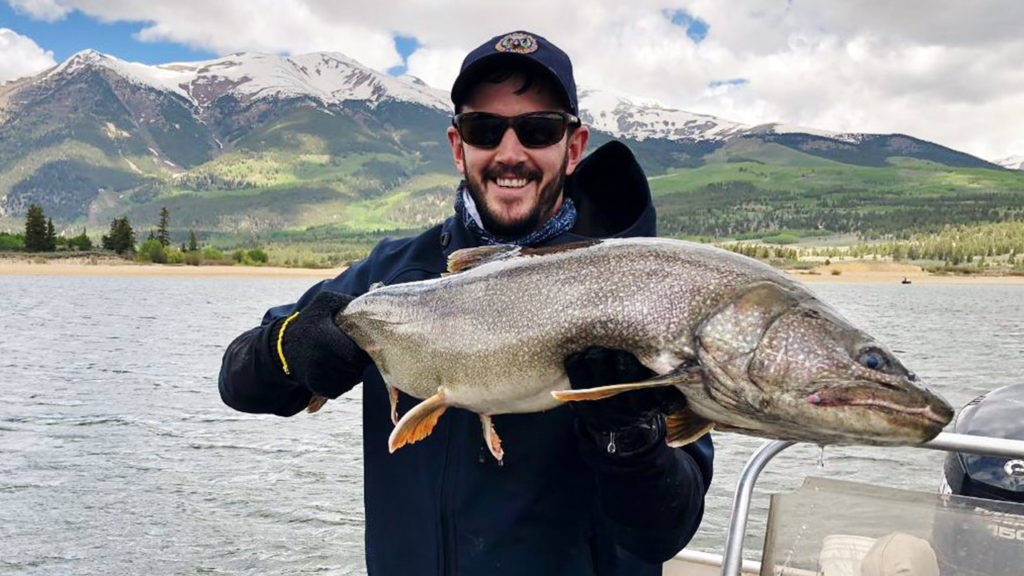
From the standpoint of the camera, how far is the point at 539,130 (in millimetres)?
3645

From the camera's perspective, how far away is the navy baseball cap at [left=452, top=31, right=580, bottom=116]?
359cm

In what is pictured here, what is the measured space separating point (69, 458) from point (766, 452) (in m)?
15.5

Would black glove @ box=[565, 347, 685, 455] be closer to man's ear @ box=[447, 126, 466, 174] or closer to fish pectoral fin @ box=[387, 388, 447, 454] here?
fish pectoral fin @ box=[387, 388, 447, 454]

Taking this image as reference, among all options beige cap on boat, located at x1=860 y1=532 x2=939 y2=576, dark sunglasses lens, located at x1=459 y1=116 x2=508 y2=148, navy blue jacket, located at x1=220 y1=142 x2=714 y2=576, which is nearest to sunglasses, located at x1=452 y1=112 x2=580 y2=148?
dark sunglasses lens, located at x1=459 y1=116 x2=508 y2=148

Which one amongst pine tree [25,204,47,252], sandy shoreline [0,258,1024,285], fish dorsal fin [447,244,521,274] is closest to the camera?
fish dorsal fin [447,244,521,274]

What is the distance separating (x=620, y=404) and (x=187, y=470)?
14.2 meters

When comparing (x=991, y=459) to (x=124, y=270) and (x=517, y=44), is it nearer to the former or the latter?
(x=517, y=44)

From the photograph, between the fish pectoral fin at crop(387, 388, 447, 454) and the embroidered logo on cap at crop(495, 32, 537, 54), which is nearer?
the fish pectoral fin at crop(387, 388, 447, 454)

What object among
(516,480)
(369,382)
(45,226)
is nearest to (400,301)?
(369,382)

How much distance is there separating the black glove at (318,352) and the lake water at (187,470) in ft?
6.52

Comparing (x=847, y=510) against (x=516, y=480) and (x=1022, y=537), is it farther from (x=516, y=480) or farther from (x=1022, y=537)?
(x=516, y=480)

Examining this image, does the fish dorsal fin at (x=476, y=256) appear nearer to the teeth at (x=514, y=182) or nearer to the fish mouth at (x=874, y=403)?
the teeth at (x=514, y=182)

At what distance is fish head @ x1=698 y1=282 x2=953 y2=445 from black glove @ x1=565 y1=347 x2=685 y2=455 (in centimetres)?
21

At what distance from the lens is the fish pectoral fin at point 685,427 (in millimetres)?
2682
